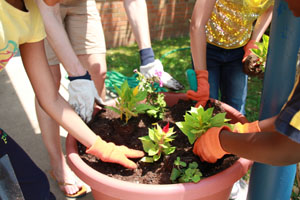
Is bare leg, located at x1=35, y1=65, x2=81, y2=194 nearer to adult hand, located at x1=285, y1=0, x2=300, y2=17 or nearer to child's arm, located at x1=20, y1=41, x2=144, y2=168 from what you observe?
child's arm, located at x1=20, y1=41, x2=144, y2=168

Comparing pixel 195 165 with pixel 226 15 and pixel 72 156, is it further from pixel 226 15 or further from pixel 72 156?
pixel 226 15

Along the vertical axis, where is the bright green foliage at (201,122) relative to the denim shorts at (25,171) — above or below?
above

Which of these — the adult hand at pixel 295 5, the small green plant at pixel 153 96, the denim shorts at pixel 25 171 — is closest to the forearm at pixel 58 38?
the small green plant at pixel 153 96

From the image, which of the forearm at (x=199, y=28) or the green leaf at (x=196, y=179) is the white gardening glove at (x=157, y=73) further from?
the green leaf at (x=196, y=179)

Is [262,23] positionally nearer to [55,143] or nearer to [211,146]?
[211,146]

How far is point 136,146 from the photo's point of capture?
1.53 metres

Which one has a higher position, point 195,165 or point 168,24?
point 195,165

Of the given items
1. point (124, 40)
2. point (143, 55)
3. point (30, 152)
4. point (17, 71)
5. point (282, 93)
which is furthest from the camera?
point (124, 40)

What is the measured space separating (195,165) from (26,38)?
0.88 metres

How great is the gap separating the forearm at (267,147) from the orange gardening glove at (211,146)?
0.09 meters

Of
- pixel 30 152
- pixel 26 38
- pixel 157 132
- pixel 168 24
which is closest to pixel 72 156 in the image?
pixel 157 132

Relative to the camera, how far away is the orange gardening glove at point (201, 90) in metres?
1.68

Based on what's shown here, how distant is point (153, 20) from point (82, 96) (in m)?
4.04

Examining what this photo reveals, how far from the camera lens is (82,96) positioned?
58.4 inches
